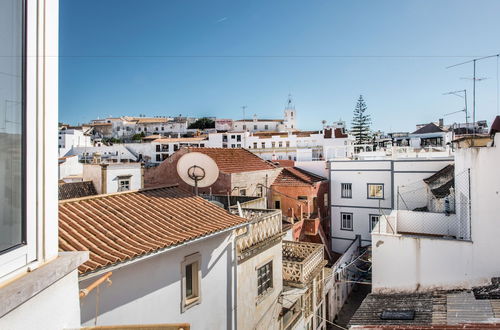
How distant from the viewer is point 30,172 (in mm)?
1539

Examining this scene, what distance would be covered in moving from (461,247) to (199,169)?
24.2 ft

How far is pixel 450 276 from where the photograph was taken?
378 inches

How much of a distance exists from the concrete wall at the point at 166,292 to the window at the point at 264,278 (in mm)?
1605

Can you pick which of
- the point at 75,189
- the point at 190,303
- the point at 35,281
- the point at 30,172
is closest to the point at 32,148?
the point at 30,172

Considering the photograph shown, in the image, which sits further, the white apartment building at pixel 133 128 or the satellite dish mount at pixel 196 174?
the white apartment building at pixel 133 128

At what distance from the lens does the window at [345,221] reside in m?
22.5

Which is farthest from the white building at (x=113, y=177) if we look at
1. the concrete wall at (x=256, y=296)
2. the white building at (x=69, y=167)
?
the concrete wall at (x=256, y=296)

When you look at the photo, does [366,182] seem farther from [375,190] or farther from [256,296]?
[256,296]

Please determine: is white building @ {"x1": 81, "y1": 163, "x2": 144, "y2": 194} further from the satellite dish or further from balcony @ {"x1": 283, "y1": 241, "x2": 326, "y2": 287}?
the satellite dish

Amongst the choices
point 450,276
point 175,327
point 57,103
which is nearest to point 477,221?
point 450,276

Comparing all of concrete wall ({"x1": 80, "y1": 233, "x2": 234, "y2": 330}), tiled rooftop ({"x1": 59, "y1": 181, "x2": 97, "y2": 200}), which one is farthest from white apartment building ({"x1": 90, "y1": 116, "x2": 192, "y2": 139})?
concrete wall ({"x1": 80, "y1": 233, "x2": 234, "y2": 330})

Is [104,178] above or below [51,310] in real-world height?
below

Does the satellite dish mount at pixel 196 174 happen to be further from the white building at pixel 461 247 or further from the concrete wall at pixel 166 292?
the white building at pixel 461 247

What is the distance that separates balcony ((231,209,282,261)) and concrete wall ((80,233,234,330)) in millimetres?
466
